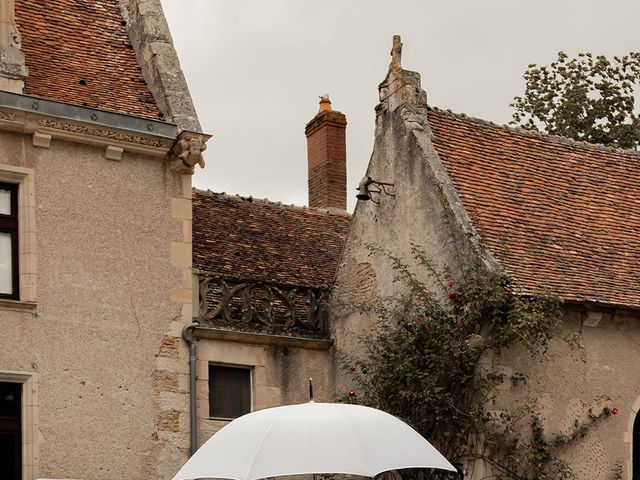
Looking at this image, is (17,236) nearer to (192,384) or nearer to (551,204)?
(192,384)

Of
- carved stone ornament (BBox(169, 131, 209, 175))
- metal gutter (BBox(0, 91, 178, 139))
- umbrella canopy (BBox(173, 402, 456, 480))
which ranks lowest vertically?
umbrella canopy (BBox(173, 402, 456, 480))

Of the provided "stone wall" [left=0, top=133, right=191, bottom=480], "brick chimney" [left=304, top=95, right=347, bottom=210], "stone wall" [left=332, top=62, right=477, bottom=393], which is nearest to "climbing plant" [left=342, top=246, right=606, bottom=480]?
"stone wall" [left=332, top=62, right=477, bottom=393]

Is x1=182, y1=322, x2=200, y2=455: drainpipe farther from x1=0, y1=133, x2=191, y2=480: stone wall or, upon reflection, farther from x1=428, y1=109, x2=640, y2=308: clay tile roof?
x1=428, y1=109, x2=640, y2=308: clay tile roof

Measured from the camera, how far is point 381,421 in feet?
43.0

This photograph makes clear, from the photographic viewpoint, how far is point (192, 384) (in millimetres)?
19344

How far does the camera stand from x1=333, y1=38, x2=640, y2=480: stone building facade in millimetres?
18953

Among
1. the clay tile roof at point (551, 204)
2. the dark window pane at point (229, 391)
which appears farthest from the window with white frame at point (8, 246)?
the clay tile roof at point (551, 204)

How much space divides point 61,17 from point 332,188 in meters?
6.81

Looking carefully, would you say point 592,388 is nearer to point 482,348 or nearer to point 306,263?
point 482,348

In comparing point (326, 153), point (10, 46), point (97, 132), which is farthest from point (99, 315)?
point (326, 153)

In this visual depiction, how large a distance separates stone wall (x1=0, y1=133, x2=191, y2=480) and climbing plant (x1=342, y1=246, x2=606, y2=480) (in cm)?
299

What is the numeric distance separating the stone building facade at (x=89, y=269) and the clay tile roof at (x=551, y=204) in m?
3.89

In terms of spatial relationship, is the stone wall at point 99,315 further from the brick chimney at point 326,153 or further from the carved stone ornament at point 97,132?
the brick chimney at point 326,153

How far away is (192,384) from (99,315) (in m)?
1.56
